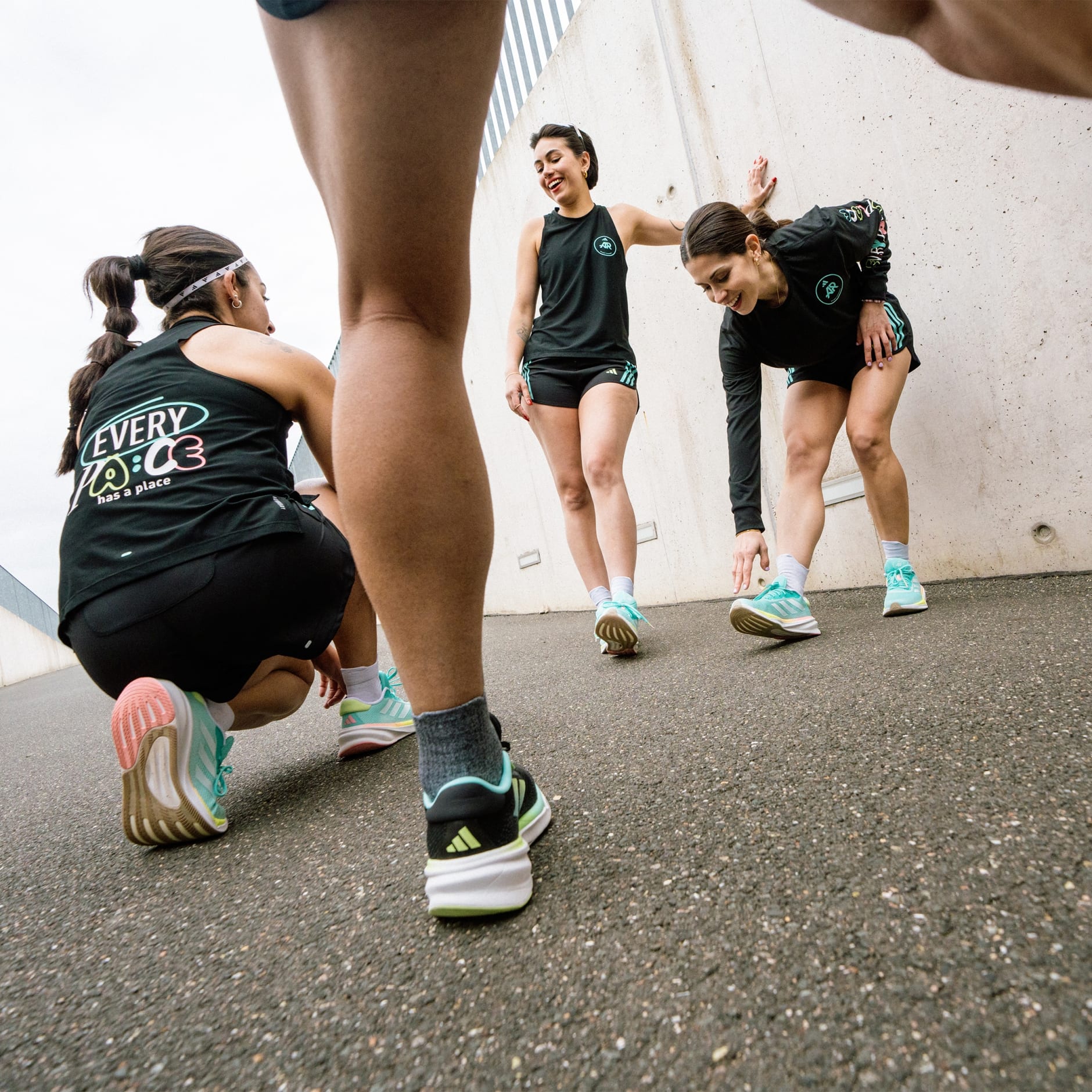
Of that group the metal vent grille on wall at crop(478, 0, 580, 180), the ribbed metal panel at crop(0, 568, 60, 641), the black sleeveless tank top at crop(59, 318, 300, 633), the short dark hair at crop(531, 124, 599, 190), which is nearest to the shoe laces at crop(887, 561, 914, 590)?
the black sleeveless tank top at crop(59, 318, 300, 633)

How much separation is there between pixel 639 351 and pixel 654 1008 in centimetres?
327

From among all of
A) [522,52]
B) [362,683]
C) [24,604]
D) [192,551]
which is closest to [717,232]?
[362,683]

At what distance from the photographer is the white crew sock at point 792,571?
2.18 metres

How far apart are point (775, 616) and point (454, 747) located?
136 cm

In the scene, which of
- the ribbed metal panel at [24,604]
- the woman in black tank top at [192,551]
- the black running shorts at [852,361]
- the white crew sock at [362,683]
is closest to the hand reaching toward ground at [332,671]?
the white crew sock at [362,683]

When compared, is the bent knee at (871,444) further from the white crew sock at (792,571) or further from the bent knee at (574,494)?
the bent knee at (574,494)

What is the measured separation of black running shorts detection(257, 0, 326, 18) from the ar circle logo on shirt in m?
1.83

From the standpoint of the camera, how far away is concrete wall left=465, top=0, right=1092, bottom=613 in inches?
81.4

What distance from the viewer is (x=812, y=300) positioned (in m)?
2.27

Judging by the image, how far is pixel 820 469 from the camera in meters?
2.35

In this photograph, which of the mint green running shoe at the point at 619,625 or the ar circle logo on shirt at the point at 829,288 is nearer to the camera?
the ar circle logo on shirt at the point at 829,288

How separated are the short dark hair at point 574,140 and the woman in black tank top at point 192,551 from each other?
159 cm

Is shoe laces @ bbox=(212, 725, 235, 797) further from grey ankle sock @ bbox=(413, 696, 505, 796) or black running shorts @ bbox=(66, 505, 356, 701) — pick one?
grey ankle sock @ bbox=(413, 696, 505, 796)

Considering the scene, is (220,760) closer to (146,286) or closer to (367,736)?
(367,736)
